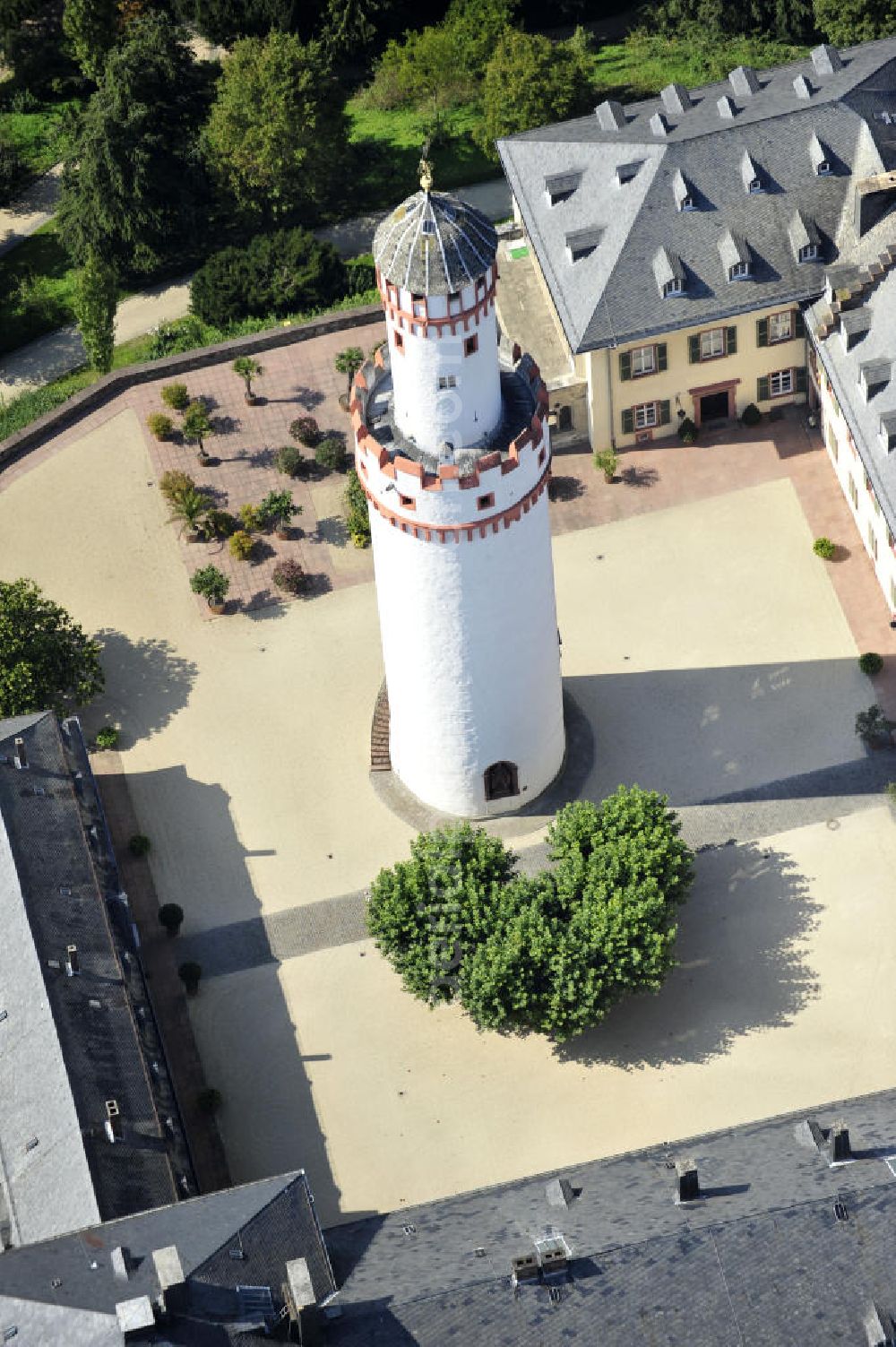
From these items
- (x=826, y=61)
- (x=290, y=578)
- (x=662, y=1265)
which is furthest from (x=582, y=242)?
(x=662, y=1265)

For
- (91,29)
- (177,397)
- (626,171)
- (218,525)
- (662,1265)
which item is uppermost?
(91,29)

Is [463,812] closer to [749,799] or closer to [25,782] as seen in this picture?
[749,799]

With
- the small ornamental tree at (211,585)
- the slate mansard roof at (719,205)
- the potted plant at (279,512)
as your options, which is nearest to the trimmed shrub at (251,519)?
the potted plant at (279,512)

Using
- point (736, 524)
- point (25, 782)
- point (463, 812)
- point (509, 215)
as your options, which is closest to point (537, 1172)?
point (463, 812)

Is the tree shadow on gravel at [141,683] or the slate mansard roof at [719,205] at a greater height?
the slate mansard roof at [719,205]

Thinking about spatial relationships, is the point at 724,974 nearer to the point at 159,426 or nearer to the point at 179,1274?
the point at 179,1274

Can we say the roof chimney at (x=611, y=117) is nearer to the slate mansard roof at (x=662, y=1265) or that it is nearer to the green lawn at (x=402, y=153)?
the green lawn at (x=402, y=153)

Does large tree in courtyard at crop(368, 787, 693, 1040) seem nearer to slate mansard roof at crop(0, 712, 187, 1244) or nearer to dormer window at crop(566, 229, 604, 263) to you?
slate mansard roof at crop(0, 712, 187, 1244)
